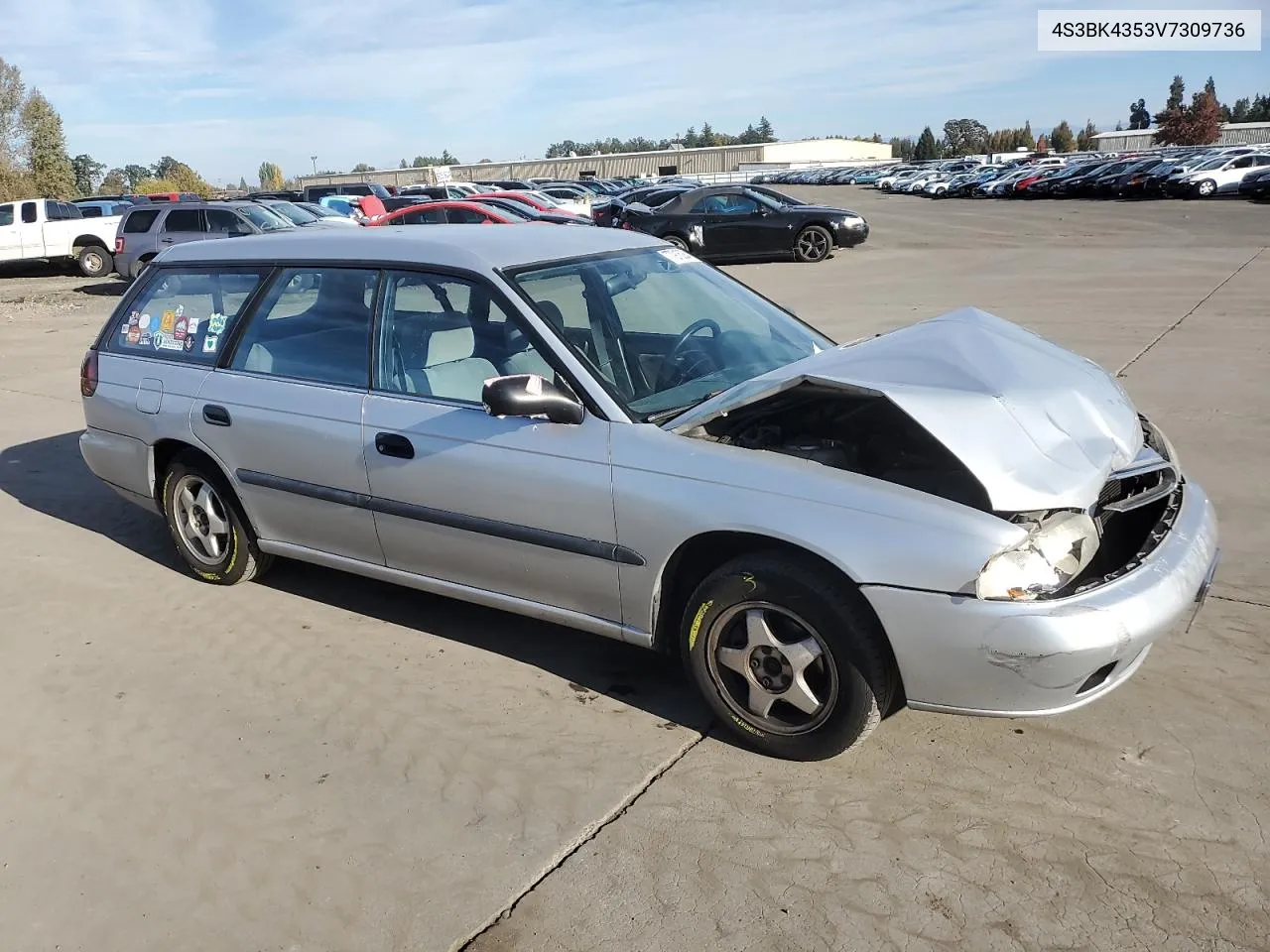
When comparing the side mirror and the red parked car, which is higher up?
the red parked car

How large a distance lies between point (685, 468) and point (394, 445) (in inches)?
49.7

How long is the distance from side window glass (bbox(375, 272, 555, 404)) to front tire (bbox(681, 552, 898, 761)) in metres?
1.17

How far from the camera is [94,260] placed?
78.2ft

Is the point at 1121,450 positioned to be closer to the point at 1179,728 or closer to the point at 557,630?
the point at 1179,728

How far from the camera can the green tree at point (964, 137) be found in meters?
135

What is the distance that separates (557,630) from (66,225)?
24.0 metres

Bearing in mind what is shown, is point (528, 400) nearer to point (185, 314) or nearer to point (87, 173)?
point (185, 314)

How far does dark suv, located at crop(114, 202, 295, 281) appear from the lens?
61.6 ft

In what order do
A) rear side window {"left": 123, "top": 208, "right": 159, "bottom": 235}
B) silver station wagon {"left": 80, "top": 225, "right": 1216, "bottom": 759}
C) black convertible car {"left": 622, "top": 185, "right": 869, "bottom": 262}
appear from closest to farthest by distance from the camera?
silver station wagon {"left": 80, "top": 225, "right": 1216, "bottom": 759}
rear side window {"left": 123, "top": 208, "right": 159, "bottom": 235}
black convertible car {"left": 622, "top": 185, "right": 869, "bottom": 262}

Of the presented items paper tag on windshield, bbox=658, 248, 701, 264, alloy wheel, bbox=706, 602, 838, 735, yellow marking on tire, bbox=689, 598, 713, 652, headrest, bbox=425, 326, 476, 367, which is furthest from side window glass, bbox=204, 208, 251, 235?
alloy wheel, bbox=706, 602, 838, 735

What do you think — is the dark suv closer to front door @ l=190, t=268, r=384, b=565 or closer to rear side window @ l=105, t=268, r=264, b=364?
rear side window @ l=105, t=268, r=264, b=364

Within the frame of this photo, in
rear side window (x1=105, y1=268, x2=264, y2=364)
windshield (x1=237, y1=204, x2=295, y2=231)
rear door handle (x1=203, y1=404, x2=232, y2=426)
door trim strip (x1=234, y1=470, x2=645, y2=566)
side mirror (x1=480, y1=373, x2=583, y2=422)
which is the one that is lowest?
door trim strip (x1=234, y1=470, x2=645, y2=566)

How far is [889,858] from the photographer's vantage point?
112 inches

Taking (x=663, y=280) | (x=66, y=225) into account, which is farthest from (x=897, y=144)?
(x=663, y=280)
